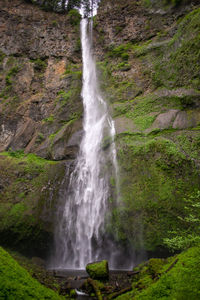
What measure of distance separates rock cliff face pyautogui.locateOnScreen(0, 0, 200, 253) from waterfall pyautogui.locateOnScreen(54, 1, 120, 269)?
0.55m

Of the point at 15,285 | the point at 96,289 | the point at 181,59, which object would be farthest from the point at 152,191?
the point at 181,59

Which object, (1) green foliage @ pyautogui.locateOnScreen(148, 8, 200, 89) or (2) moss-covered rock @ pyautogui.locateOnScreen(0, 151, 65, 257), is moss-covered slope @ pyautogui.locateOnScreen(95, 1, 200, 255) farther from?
(2) moss-covered rock @ pyautogui.locateOnScreen(0, 151, 65, 257)

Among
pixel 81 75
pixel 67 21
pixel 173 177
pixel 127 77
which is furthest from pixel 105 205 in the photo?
pixel 67 21

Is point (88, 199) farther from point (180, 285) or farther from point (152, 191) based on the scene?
point (180, 285)

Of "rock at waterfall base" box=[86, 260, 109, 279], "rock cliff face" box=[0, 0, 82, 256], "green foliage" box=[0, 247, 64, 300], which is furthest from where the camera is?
"rock cliff face" box=[0, 0, 82, 256]

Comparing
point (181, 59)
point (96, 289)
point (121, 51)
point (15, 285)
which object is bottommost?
point (96, 289)

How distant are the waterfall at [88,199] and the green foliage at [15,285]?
5.85 m

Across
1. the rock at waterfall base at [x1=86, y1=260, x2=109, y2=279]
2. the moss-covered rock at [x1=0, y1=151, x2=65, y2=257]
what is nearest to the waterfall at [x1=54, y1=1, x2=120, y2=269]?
the moss-covered rock at [x1=0, y1=151, x2=65, y2=257]

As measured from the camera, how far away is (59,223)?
27.6ft

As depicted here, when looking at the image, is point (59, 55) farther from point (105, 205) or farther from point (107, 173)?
→ point (105, 205)

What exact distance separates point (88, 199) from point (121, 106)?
592 centimetres

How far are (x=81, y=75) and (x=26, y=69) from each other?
4.79 metres

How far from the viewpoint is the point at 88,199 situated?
8.82 m

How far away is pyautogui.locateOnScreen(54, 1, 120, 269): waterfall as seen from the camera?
25.5ft
